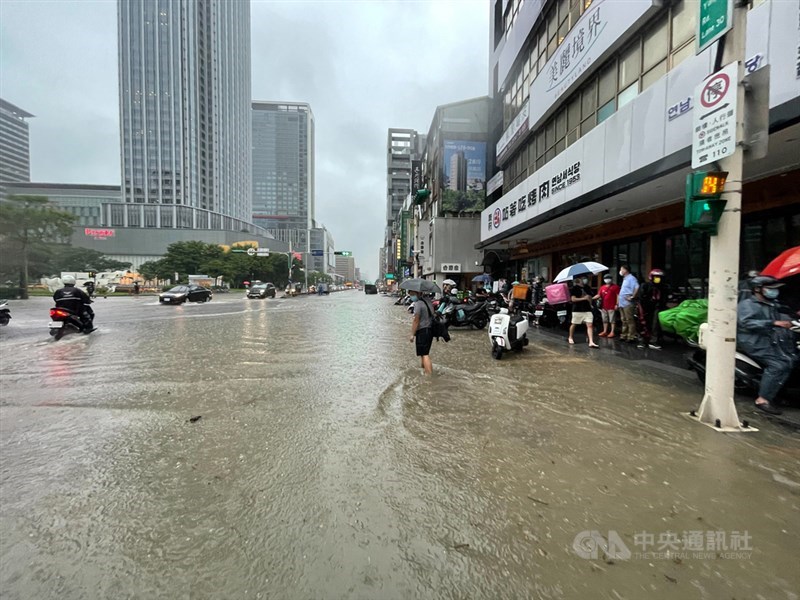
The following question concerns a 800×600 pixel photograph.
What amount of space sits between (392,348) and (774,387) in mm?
6709

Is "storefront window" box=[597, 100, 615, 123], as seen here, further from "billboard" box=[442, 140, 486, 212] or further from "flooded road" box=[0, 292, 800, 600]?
"billboard" box=[442, 140, 486, 212]

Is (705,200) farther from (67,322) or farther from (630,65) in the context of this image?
(67,322)

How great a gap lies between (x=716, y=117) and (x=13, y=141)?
107 meters

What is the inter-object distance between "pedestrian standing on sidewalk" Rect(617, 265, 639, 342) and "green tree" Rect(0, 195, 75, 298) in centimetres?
4635

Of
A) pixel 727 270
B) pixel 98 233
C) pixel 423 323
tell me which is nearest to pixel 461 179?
pixel 423 323

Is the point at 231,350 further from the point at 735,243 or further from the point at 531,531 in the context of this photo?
the point at 735,243

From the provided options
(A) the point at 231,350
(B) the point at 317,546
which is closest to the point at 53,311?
(A) the point at 231,350

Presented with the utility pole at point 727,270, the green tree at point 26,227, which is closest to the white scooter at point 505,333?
the utility pole at point 727,270

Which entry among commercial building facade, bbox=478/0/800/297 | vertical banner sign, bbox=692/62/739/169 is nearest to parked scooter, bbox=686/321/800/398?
vertical banner sign, bbox=692/62/739/169

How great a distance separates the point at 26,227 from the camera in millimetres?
35156

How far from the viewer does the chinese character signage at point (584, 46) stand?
9898 millimetres

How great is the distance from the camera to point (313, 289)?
7556cm

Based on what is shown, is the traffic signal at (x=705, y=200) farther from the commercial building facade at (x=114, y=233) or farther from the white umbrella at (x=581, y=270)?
the commercial building facade at (x=114, y=233)

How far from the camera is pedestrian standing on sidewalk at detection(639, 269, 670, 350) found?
9.05 metres
